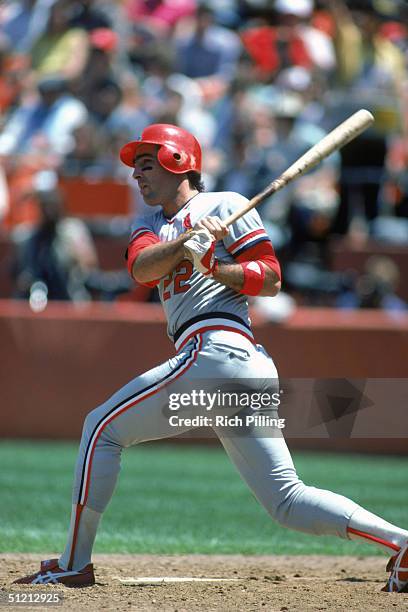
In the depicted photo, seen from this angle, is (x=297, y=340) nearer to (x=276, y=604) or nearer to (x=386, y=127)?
(x=386, y=127)

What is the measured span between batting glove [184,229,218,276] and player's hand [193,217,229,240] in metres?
0.03

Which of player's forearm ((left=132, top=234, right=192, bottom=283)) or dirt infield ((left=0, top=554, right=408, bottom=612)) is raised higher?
player's forearm ((left=132, top=234, right=192, bottom=283))

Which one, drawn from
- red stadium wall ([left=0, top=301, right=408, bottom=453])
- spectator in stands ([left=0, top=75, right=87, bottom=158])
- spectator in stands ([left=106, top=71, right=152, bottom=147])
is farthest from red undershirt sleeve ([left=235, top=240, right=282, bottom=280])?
spectator in stands ([left=0, top=75, right=87, bottom=158])

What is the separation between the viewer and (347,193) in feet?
40.8

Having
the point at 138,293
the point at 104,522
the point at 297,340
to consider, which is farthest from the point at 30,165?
the point at 104,522

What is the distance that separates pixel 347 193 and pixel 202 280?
773cm

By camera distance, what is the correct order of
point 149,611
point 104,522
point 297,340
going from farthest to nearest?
point 297,340 < point 104,522 < point 149,611

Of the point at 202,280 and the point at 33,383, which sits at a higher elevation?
the point at 33,383

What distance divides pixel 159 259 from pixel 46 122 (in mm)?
8788

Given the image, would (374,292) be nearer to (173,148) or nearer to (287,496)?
(173,148)

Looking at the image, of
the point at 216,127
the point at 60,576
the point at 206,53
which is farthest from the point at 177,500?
the point at 206,53

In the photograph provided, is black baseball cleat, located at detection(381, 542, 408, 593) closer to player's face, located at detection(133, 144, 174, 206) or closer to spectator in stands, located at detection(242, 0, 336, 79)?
player's face, located at detection(133, 144, 174, 206)

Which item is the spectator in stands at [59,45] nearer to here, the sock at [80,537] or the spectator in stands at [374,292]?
the spectator in stands at [374,292]

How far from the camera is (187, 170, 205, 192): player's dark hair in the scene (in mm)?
5184
